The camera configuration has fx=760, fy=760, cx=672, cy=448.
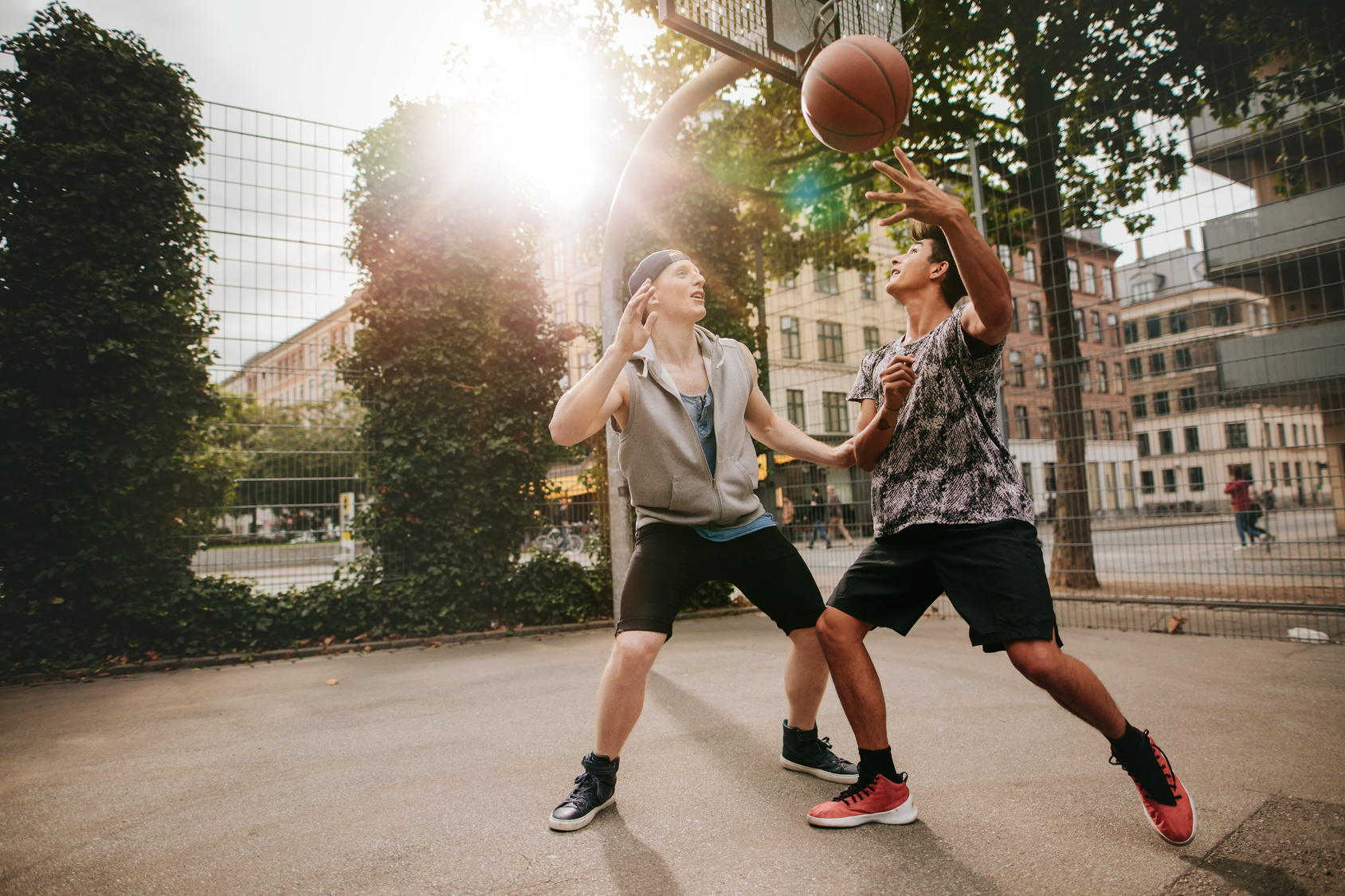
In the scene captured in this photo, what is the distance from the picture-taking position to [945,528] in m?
2.68

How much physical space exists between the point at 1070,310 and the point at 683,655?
5.13m

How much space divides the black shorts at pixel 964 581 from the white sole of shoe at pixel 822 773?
30.3 inches

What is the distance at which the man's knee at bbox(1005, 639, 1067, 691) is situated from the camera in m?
2.41

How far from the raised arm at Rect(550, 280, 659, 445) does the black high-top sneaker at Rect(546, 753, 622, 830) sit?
127cm

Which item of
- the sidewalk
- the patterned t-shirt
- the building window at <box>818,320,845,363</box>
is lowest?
the sidewalk

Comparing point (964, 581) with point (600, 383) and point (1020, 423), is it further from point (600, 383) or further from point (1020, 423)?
point (1020, 423)

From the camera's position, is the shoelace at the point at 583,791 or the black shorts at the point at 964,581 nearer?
the black shorts at the point at 964,581

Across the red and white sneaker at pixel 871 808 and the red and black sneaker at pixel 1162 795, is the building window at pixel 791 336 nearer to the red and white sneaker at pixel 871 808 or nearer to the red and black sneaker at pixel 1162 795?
the red and white sneaker at pixel 871 808

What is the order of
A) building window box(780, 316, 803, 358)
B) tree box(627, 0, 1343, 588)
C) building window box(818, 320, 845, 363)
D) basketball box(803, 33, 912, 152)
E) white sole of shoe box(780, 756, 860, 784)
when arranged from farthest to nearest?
building window box(780, 316, 803, 358) → building window box(818, 320, 845, 363) → tree box(627, 0, 1343, 588) → basketball box(803, 33, 912, 152) → white sole of shoe box(780, 756, 860, 784)

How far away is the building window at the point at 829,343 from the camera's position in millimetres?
8789

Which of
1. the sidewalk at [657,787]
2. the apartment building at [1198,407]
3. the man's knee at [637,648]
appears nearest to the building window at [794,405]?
the apartment building at [1198,407]

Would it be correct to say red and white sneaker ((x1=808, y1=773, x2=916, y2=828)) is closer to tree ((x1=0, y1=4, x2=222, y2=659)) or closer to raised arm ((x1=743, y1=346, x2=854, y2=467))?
raised arm ((x1=743, y1=346, x2=854, y2=467))

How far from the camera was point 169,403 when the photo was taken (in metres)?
6.77

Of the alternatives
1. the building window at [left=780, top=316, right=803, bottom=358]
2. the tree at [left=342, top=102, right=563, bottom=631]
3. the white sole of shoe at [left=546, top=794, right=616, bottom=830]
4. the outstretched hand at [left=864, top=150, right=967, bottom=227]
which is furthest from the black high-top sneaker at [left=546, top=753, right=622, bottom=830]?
the building window at [left=780, top=316, right=803, bottom=358]
